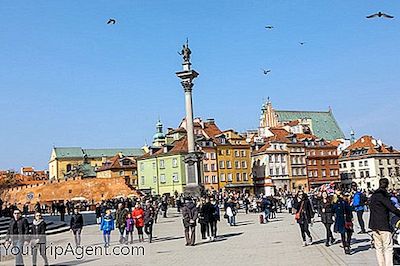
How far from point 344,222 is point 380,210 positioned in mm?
5500

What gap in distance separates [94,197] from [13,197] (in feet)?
43.6

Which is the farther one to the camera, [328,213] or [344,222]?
→ [328,213]

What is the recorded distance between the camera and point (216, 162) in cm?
8906

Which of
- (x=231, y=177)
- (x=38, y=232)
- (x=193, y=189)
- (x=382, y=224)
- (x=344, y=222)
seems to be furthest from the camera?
(x=231, y=177)

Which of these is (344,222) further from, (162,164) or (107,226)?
(162,164)

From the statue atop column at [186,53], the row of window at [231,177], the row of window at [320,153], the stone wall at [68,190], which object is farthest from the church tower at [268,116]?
the statue atop column at [186,53]

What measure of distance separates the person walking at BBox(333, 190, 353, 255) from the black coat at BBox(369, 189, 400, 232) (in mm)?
5205

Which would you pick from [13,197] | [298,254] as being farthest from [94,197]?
[298,254]

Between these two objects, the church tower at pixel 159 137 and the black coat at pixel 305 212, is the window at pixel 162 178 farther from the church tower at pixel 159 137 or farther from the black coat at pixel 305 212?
the black coat at pixel 305 212

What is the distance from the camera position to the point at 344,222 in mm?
15461

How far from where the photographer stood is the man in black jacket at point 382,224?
10.1m

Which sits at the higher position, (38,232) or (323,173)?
(323,173)

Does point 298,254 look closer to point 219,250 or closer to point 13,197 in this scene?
point 219,250

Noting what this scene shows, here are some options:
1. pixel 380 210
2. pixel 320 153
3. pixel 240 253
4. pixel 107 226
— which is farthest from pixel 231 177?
pixel 380 210
